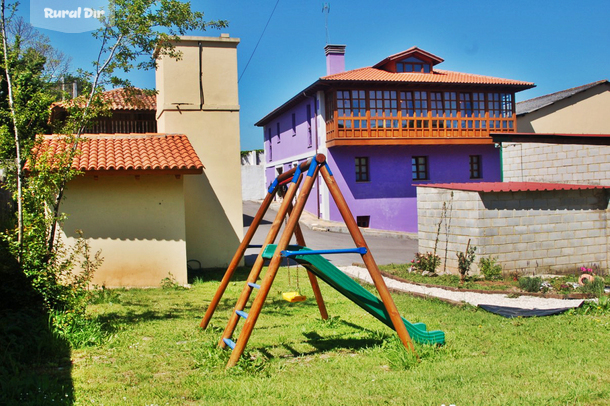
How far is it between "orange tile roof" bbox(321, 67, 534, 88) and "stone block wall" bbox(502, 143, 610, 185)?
12.3 m

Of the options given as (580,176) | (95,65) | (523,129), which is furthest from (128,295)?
(523,129)

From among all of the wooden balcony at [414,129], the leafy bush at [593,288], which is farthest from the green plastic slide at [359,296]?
the wooden balcony at [414,129]

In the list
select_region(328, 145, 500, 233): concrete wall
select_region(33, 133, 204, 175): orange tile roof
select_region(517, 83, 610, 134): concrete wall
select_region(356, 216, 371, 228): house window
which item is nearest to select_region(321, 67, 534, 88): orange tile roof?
select_region(517, 83, 610, 134): concrete wall

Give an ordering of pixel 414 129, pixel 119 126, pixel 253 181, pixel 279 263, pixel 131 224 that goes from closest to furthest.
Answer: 1. pixel 279 263
2. pixel 131 224
3. pixel 119 126
4. pixel 414 129
5. pixel 253 181

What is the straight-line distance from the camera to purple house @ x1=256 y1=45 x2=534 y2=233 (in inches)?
1117

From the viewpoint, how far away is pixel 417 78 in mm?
29219

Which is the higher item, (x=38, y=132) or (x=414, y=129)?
(x=414, y=129)

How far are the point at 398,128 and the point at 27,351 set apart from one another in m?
24.5

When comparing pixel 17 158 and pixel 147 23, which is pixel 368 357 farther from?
pixel 147 23

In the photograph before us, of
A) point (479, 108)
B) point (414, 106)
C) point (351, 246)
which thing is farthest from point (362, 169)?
point (351, 246)

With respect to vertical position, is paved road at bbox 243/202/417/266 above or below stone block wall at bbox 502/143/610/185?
below

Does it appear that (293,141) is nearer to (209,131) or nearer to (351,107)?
(351,107)

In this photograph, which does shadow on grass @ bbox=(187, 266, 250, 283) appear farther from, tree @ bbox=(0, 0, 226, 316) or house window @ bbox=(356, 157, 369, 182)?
house window @ bbox=(356, 157, 369, 182)

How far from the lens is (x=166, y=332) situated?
7.84 m
